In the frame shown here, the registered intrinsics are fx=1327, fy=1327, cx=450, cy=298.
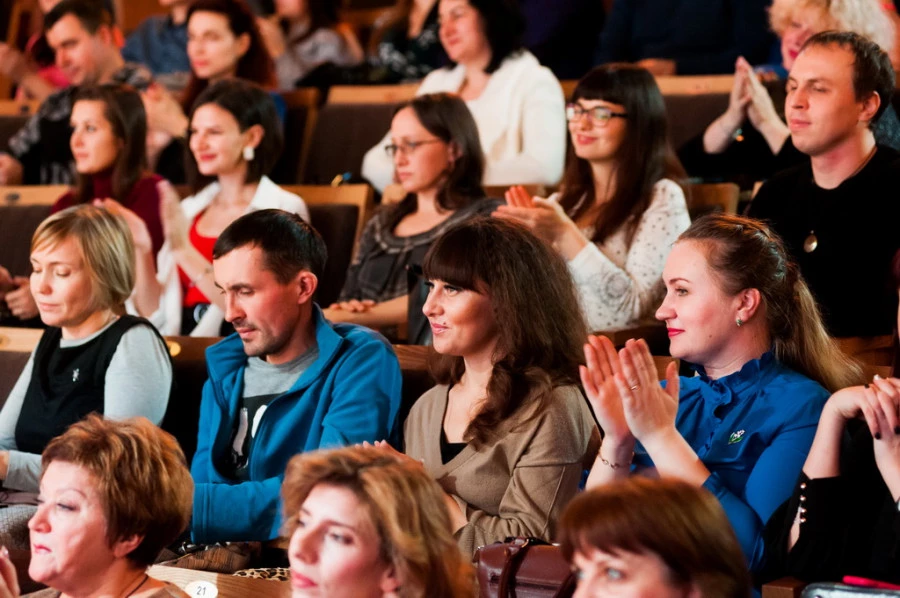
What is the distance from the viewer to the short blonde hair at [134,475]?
2002 millimetres

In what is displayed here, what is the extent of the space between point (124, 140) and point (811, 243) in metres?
2.24

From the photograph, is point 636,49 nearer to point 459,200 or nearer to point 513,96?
point 513,96

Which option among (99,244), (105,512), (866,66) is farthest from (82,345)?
(866,66)

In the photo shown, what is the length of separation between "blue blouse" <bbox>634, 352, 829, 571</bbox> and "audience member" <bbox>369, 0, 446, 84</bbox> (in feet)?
9.95

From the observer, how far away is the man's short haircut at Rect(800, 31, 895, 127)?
9.43 feet

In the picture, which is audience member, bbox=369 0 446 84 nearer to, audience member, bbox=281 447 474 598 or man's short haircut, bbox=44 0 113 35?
man's short haircut, bbox=44 0 113 35

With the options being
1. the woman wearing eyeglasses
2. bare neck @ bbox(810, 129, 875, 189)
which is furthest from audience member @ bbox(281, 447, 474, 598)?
bare neck @ bbox(810, 129, 875, 189)

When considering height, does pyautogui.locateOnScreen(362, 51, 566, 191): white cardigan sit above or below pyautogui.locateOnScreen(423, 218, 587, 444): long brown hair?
above


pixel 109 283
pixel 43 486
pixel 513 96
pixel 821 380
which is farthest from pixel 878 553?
pixel 513 96

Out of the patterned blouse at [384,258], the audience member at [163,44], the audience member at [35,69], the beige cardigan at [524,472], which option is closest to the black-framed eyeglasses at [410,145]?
the patterned blouse at [384,258]

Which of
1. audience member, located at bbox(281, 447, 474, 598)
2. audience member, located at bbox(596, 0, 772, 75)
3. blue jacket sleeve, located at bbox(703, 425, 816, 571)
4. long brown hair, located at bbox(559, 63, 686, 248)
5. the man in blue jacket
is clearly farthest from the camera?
audience member, located at bbox(596, 0, 772, 75)

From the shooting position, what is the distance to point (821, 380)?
7.55ft

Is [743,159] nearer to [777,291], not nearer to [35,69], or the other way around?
[777,291]

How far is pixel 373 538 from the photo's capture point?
162 centimetres
